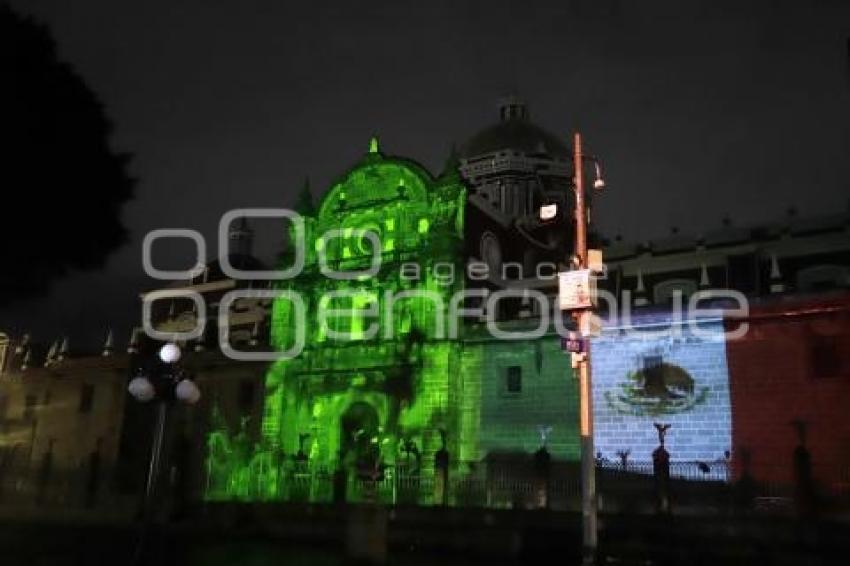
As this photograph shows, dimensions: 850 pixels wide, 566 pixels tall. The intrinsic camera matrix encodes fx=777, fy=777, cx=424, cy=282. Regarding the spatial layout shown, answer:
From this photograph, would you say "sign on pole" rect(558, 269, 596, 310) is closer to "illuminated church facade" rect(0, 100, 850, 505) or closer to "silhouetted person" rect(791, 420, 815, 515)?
"illuminated church facade" rect(0, 100, 850, 505)

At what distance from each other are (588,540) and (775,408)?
1360cm

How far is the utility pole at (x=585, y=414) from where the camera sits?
13875 mm

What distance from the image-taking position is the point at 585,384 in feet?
48.0

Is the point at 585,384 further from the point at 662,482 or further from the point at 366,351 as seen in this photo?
the point at 366,351

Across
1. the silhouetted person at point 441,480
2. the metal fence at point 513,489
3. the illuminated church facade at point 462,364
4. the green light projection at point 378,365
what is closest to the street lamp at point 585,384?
the metal fence at point 513,489

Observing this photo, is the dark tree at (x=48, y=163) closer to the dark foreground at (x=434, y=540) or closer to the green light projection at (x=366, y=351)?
the dark foreground at (x=434, y=540)

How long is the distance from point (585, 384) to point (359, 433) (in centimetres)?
1860

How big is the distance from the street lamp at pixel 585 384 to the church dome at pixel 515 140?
103ft

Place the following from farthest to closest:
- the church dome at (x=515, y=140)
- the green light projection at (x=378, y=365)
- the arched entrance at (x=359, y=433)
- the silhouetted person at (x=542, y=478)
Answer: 1. the church dome at (x=515, y=140)
2. the arched entrance at (x=359, y=433)
3. the green light projection at (x=378, y=365)
4. the silhouetted person at (x=542, y=478)

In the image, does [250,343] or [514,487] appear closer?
[514,487]

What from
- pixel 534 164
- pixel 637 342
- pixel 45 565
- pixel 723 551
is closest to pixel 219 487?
pixel 45 565

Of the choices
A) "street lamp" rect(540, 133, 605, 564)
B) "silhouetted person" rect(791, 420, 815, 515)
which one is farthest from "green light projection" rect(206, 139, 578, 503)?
"street lamp" rect(540, 133, 605, 564)

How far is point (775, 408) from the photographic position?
80.9 feet

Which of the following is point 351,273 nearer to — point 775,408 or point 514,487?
point 514,487
